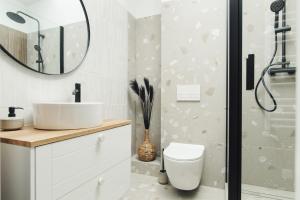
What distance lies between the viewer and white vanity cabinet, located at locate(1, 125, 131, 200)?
750 mm

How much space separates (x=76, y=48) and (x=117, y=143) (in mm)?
825

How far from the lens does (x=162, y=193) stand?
175 cm

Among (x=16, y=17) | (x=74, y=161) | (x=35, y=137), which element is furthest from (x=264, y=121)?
(x=16, y=17)

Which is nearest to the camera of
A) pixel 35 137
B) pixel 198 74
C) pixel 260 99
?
pixel 35 137

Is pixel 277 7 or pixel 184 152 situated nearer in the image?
pixel 277 7

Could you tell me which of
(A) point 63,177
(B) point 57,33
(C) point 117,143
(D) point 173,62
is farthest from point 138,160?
(B) point 57,33

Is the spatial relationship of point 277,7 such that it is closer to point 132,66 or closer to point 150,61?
point 150,61

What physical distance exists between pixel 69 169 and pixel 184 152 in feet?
3.50

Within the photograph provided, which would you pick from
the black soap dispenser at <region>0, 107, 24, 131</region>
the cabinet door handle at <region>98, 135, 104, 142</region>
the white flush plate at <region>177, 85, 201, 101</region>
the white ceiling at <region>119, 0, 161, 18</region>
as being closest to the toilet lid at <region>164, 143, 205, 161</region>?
the white flush plate at <region>177, 85, 201, 101</region>

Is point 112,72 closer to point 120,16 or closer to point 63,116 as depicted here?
point 120,16

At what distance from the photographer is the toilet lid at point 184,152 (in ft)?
5.08

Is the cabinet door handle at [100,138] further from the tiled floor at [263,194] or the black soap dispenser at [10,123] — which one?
the tiled floor at [263,194]

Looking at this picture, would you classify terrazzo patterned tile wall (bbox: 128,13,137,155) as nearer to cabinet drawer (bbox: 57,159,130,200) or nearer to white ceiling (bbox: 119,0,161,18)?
white ceiling (bbox: 119,0,161,18)

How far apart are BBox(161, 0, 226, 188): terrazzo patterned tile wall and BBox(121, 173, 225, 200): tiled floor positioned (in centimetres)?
15
